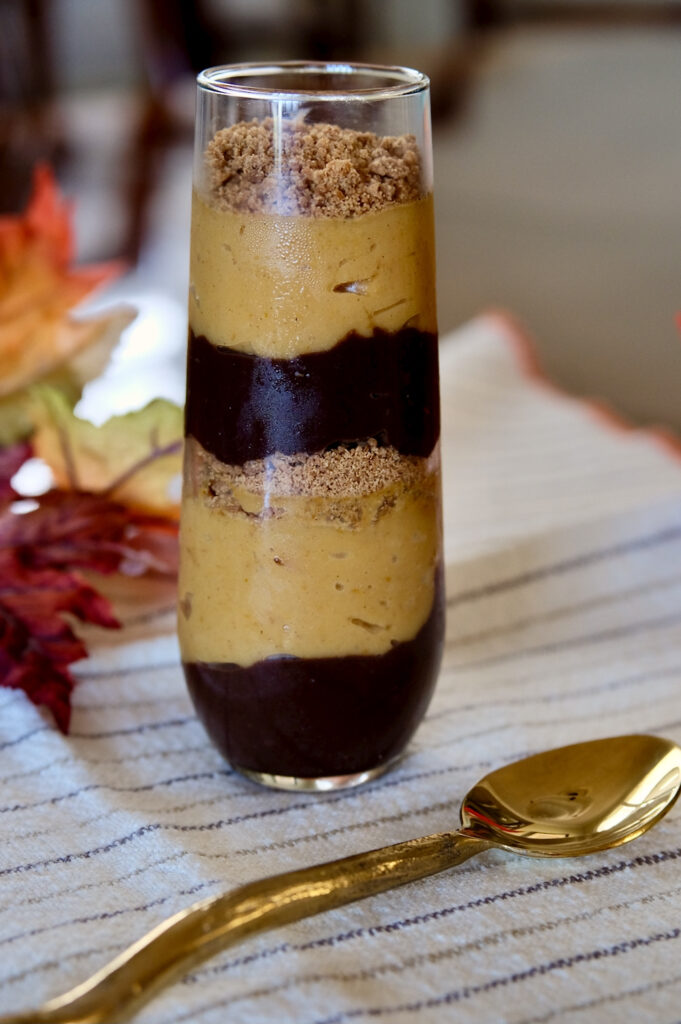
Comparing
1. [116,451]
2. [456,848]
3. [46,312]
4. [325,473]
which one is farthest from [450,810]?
[46,312]

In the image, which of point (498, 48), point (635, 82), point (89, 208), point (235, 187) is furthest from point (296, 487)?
point (498, 48)

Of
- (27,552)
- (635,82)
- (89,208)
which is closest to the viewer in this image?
(27,552)

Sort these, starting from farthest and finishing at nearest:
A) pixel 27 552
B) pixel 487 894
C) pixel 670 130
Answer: pixel 670 130 < pixel 27 552 < pixel 487 894

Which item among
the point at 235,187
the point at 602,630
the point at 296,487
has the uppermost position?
the point at 235,187

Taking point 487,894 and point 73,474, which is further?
point 73,474

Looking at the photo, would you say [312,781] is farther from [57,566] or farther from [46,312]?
[46,312]

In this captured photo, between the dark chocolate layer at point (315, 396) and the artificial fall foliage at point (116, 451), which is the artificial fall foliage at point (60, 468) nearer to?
the artificial fall foliage at point (116, 451)

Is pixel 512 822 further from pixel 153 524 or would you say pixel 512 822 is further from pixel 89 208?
pixel 89 208
